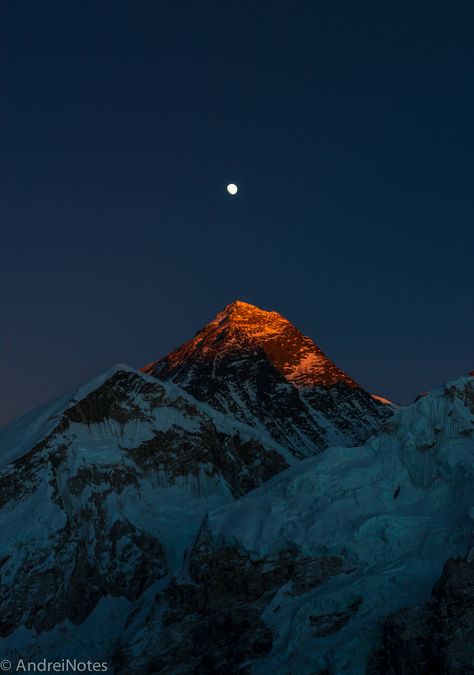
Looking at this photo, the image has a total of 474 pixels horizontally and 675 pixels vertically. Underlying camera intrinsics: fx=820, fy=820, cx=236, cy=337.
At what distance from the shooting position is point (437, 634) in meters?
60.1

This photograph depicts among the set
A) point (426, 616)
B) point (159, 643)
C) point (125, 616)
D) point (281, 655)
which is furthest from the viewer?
point (125, 616)

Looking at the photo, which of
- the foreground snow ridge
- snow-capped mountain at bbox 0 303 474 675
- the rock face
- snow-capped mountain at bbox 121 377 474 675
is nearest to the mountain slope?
snow-capped mountain at bbox 0 303 474 675

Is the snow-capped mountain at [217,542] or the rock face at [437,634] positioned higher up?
the snow-capped mountain at [217,542]

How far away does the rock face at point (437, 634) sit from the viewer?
58281 millimetres

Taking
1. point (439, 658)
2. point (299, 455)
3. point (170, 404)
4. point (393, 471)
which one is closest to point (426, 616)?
point (439, 658)

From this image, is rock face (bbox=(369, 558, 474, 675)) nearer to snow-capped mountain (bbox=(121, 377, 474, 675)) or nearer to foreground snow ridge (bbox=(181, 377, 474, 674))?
snow-capped mountain (bbox=(121, 377, 474, 675))

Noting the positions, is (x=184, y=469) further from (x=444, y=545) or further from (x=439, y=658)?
(x=439, y=658)

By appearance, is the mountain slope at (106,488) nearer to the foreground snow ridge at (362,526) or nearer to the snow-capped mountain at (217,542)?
the snow-capped mountain at (217,542)

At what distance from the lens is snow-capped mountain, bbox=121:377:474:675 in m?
66.1

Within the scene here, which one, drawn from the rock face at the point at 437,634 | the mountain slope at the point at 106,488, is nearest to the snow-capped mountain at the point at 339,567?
the rock face at the point at 437,634

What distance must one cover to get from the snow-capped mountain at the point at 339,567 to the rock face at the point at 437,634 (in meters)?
0.11

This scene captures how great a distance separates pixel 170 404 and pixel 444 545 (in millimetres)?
65535

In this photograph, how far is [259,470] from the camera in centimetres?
13975

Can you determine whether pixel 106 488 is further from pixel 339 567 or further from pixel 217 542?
pixel 339 567
